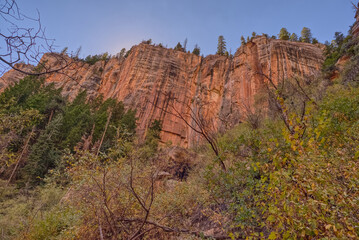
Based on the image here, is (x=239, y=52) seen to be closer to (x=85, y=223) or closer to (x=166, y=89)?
(x=166, y=89)

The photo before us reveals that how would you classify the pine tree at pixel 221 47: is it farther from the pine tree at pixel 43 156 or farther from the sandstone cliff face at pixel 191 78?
the pine tree at pixel 43 156

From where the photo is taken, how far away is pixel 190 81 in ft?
124

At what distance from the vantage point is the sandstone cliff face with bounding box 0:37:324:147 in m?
26.7

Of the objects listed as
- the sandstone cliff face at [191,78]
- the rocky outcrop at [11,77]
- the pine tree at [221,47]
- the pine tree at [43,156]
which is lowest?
the pine tree at [43,156]

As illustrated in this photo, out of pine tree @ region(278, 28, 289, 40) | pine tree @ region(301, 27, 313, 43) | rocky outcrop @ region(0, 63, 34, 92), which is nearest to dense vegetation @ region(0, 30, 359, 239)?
rocky outcrop @ region(0, 63, 34, 92)

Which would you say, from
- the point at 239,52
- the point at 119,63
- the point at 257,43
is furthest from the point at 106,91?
the point at 257,43

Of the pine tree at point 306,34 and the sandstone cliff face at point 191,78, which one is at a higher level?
Answer: the pine tree at point 306,34

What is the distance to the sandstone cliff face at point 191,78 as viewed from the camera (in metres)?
26.7

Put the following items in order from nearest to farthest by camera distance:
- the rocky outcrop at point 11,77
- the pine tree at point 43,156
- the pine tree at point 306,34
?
the rocky outcrop at point 11,77 < the pine tree at point 43,156 < the pine tree at point 306,34

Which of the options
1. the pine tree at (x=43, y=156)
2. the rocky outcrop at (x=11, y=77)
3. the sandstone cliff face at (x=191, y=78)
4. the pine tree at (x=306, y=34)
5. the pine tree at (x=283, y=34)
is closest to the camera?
the rocky outcrop at (x=11, y=77)

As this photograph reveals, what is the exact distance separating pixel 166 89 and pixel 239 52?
45.6ft

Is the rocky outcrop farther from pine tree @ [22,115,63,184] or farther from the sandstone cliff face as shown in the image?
the sandstone cliff face

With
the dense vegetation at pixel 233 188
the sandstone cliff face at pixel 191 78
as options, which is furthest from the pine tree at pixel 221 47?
the dense vegetation at pixel 233 188

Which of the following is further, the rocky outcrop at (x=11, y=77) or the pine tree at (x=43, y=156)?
the pine tree at (x=43, y=156)
